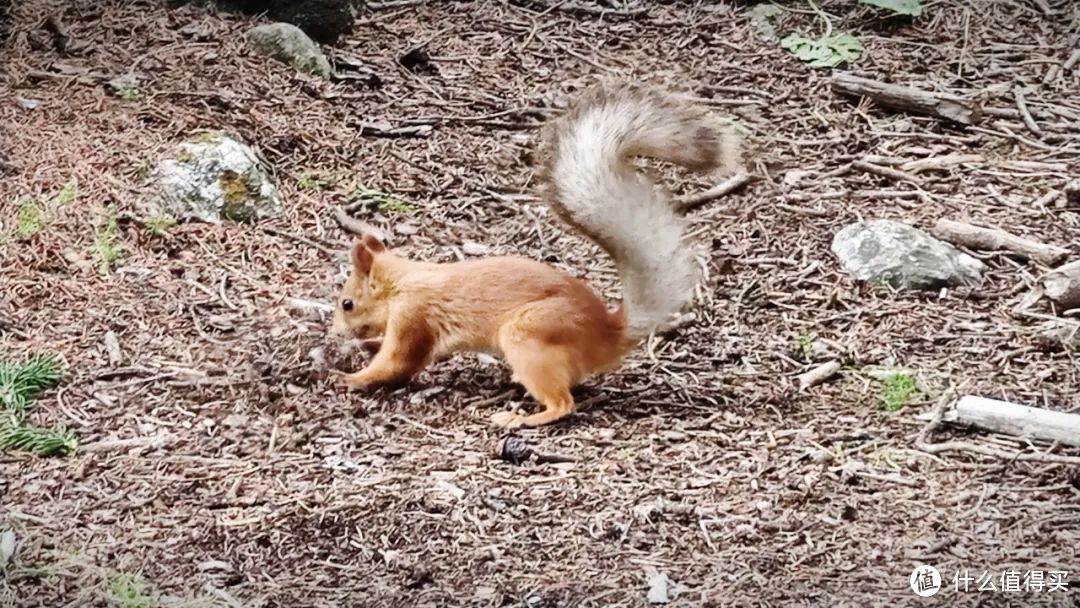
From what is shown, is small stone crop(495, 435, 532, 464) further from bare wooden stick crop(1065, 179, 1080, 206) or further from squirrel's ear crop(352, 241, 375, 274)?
bare wooden stick crop(1065, 179, 1080, 206)

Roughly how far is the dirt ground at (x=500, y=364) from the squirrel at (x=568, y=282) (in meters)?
0.09

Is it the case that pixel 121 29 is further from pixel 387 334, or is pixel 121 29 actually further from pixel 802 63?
pixel 802 63

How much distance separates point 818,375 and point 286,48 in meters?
1.55

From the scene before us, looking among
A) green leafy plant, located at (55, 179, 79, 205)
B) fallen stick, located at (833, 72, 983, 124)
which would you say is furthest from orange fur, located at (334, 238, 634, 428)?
fallen stick, located at (833, 72, 983, 124)

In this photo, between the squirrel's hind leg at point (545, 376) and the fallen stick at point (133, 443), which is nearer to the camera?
the fallen stick at point (133, 443)

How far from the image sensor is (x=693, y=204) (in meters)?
3.52

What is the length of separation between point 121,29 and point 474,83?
925 mm

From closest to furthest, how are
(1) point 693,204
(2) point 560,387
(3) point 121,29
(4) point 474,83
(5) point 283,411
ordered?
(5) point 283,411
(2) point 560,387
(3) point 121,29
(1) point 693,204
(4) point 474,83

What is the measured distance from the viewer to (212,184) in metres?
3.05

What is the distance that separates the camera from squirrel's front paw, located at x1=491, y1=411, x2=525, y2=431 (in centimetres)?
282

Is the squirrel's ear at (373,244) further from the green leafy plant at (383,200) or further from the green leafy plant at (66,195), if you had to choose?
the green leafy plant at (66,195)

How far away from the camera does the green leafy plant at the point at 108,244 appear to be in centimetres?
292

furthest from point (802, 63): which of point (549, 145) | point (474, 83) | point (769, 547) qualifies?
point (769, 547)

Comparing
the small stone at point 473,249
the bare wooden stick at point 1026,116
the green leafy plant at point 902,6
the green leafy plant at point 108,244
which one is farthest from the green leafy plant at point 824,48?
the green leafy plant at point 108,244
